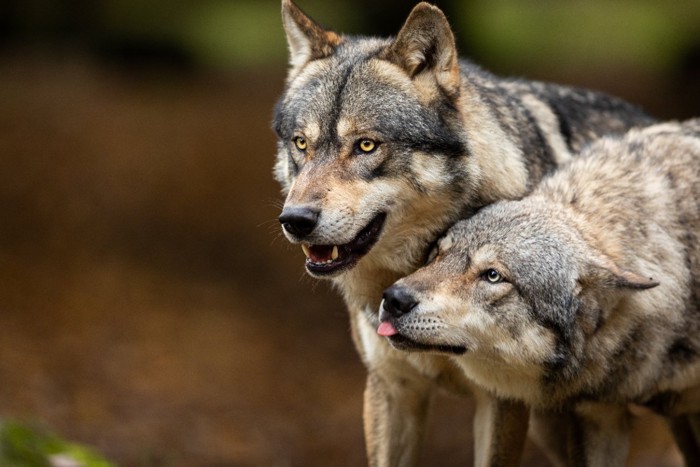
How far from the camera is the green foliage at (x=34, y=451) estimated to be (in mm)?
5066

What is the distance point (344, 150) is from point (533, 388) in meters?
1.63

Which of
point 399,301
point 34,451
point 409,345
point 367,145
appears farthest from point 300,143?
point 34,451

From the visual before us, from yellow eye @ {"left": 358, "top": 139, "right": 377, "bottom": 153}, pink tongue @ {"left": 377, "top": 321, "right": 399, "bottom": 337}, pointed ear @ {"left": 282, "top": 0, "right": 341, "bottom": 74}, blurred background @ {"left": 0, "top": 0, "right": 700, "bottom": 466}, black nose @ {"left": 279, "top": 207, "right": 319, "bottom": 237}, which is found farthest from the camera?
blurred background @ {"left": 0, "top": 0, "right": 700, "bottom": 466}

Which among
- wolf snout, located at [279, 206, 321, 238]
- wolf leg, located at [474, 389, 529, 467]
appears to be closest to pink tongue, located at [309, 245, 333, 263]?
wolf snout, located at [279, 206, 321, 238]

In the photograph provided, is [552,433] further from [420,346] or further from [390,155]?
[390,155]

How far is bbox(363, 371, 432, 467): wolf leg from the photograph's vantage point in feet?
20.0

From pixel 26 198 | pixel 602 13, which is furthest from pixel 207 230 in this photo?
pixel 602 13

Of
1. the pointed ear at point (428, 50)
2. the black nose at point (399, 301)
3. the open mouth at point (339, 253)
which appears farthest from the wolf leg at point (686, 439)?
the pointed ear at point (428, 50)

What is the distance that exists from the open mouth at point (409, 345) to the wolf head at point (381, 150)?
0.38m

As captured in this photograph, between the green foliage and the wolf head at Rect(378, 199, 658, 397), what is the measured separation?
6.63ft

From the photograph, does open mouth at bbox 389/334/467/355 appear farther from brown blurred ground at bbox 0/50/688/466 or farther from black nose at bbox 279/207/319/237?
brown blurred ground at bbox 0/50/688/466

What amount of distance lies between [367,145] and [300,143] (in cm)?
41

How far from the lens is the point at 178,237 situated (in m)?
13.8

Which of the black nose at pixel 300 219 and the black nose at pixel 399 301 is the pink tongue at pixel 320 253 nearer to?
the black nose at pixel 300 219
